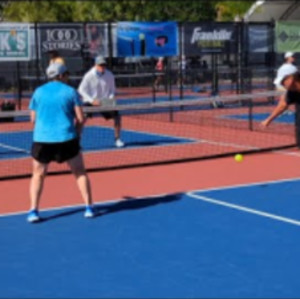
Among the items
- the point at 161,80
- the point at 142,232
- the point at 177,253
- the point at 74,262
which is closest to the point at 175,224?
the point at 142,232

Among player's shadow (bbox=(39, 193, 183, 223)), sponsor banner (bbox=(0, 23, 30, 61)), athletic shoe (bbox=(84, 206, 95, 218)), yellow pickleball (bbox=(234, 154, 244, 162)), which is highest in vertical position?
sponsor banner (bbox=(0, 23, 30, 61))

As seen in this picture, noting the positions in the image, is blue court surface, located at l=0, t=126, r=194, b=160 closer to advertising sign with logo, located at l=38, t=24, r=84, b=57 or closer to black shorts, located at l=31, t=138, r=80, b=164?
advertising sign with logo, located at l=38, t=24, r=84, b=57

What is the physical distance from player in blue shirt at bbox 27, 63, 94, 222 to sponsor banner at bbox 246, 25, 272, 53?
1544 centimetres

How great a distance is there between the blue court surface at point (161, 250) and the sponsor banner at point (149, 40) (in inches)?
498

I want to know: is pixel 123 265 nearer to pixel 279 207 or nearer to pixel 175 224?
pixel 175 224

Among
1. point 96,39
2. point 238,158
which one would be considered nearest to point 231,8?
point 96,39

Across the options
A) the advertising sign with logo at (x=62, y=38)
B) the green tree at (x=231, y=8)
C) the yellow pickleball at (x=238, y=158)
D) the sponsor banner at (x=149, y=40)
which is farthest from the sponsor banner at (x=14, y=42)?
the green tree at (x=231, y=8)

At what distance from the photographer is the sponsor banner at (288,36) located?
21.8 m

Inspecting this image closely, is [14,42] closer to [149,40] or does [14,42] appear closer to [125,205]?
[149,40]

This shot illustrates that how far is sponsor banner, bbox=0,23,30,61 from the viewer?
1875 cm

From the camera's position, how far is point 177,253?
6402 millimetres

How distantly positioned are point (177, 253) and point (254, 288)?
1156 mm

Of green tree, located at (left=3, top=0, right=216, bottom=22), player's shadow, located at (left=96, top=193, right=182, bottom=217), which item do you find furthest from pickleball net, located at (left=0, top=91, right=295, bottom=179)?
green tree, located at (left=3, top=0, right=216, bottom=22)

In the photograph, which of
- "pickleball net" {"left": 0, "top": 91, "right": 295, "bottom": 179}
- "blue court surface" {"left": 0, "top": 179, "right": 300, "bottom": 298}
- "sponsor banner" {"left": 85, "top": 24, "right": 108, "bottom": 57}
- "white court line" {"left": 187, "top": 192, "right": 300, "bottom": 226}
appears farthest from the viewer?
"sponsor banner" {"left": 85, "top": 24, "right": 108, "bottom": 57}
